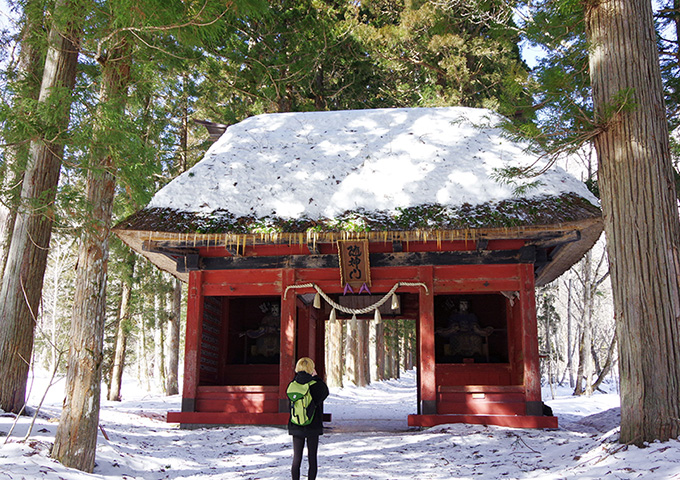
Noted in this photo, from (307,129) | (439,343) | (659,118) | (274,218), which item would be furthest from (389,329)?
(659,118)

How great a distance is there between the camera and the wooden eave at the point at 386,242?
862cm

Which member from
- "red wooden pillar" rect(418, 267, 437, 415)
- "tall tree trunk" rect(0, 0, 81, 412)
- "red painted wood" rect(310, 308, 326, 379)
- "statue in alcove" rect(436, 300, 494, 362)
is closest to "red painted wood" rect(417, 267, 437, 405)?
"red wooden pillar" rect(418, 267, 437, 415)

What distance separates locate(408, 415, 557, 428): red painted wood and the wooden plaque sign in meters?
2.55

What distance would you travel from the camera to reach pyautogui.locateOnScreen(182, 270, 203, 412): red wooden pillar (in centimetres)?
963

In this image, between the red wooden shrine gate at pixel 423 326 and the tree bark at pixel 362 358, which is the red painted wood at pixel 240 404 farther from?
the tree bark at pixel 362 358

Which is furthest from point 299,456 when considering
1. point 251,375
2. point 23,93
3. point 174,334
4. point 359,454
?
point 174,334

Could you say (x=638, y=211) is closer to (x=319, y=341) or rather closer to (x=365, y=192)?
(x=365, y=192)

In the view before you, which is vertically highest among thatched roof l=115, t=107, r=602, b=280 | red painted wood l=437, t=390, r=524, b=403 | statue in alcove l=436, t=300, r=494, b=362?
thatched roof l=115, t=107, r=602, b=280

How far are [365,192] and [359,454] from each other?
14.6ft

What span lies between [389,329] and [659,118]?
81.8 ft

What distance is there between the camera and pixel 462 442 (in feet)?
26.1

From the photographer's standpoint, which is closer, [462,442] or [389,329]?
[462,442]

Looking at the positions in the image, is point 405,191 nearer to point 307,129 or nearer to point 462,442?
point 307,129

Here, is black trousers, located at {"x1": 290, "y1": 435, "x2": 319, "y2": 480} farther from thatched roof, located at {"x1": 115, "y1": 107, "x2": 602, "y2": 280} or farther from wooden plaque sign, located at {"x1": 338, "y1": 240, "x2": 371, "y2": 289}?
wooden plaque sign, located at {"x1": 338, "y1": 240, "x2": 371, "y2": 289}
